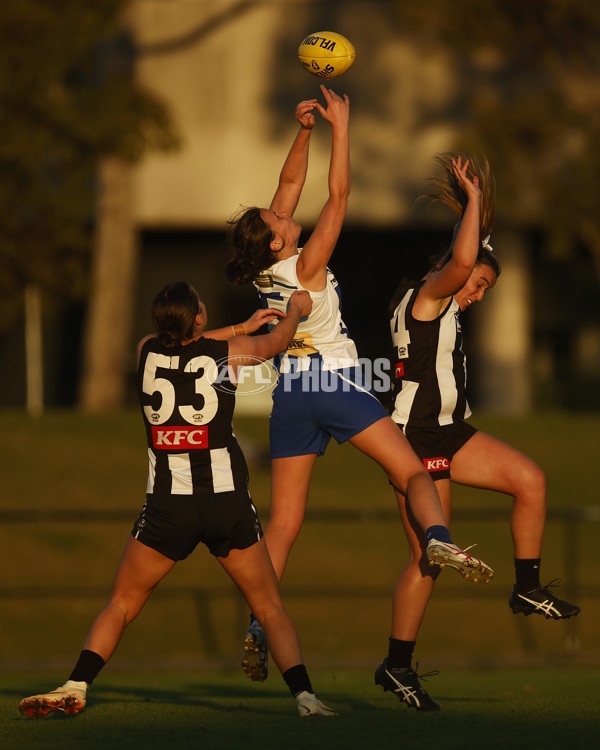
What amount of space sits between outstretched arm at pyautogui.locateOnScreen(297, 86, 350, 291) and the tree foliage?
11.6 metres

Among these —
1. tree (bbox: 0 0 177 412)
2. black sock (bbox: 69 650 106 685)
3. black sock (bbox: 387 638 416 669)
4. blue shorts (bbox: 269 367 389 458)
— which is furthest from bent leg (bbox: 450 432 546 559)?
tree (bbox: 0 0 177 412)

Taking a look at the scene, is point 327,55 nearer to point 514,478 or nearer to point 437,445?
point 437,445

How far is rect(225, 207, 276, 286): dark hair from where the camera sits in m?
6.56

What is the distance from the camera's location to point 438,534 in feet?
20.0

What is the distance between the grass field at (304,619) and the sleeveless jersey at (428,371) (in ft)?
5.14

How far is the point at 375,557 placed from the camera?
15023mm

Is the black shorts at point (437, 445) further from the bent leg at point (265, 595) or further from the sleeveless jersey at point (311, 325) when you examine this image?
the bent leg at point (265, 595)

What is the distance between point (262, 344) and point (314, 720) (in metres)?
1.89

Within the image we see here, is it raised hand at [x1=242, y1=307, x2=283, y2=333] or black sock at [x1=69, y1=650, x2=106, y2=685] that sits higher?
raised hand at [x1=242, y1=307, x2=283, y2=333]

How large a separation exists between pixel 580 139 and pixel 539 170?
1632 millimetres

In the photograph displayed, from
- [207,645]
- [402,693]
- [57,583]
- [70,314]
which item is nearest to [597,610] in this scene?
[207,645]

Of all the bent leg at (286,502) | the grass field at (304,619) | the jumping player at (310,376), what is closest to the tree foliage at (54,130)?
the grass field at (304,619)

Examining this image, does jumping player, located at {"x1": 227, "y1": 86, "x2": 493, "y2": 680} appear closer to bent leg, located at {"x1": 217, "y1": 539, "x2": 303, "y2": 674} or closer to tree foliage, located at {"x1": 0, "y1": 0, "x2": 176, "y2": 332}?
bent leg, located at {"x1": 217, "y1": 539, "x2": 303, "y2": 674}

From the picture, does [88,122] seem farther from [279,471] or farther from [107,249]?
[279,471]
